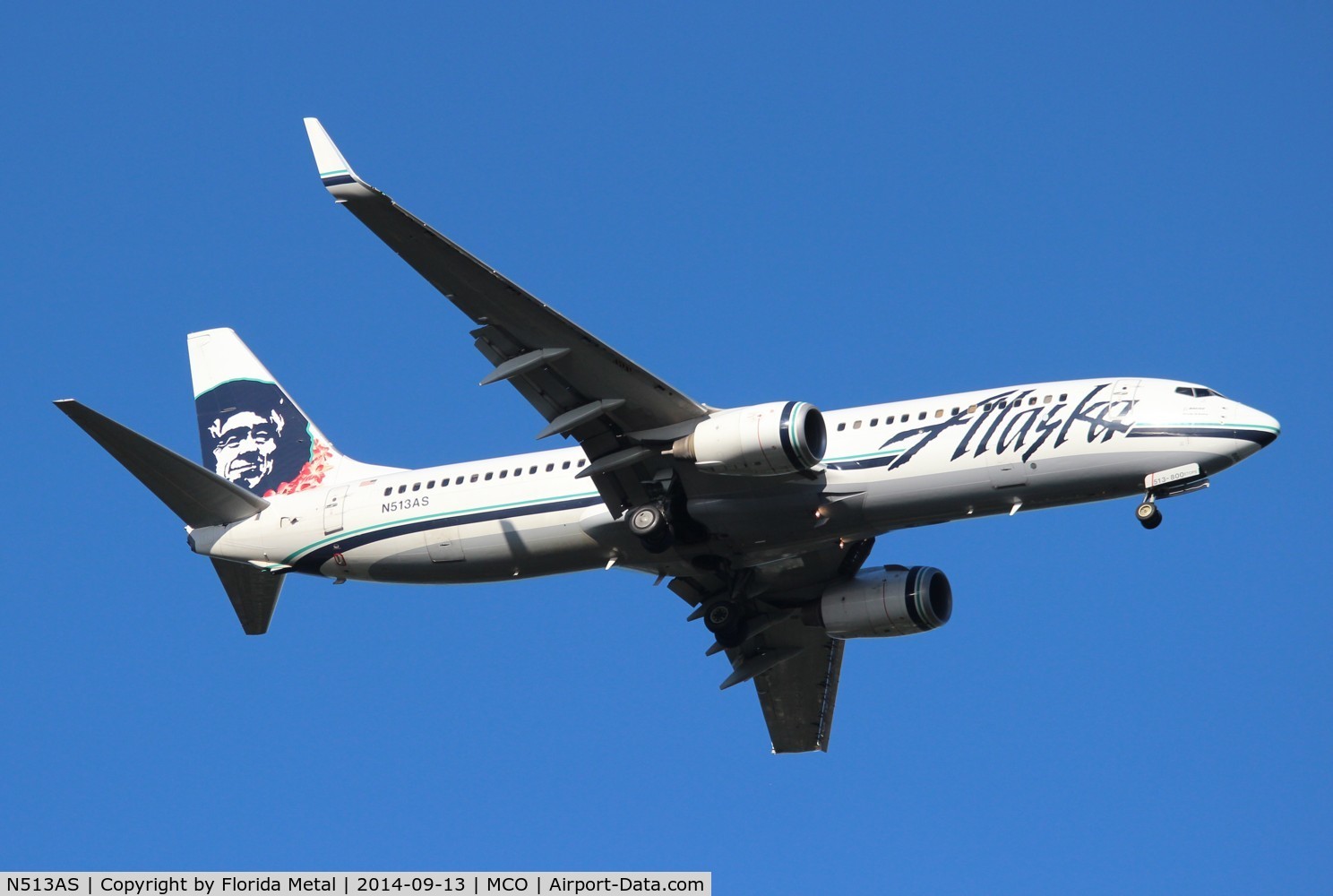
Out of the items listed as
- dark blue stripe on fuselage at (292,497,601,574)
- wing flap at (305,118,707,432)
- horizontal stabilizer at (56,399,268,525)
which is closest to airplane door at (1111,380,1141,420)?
wing flap at (305,118,707,432)

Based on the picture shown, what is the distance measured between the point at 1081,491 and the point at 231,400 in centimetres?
2306

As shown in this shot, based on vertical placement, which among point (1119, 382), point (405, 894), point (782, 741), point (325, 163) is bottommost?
point (405, 894)

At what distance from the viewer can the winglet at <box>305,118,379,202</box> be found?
34562 millimetres

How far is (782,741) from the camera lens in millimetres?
48344

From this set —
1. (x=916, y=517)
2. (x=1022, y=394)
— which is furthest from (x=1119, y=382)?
(x=916, y=517)

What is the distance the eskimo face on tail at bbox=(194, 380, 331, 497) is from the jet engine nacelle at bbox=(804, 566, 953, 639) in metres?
13.6

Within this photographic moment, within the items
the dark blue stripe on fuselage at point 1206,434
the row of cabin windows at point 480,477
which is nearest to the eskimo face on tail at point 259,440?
→ the row of cabin windows at point 480,477

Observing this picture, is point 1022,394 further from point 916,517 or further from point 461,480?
point 461,480

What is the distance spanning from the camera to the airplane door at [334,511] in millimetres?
43094

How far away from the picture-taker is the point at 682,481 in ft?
130

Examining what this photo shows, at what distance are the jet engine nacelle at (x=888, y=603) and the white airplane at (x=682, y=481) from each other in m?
0.05

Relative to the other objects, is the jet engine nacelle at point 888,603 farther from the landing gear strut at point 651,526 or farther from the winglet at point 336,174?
the winglet at point 336,174

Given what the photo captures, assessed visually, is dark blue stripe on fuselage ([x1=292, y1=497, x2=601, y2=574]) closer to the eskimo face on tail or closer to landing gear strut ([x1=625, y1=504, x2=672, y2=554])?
landing gear strut ([x1=625, y1=504, x2=672, y2=554])

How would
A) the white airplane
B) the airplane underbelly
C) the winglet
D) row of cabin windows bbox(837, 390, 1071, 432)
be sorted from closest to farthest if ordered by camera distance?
the winglet < the white airplane < row of cabin windows bbox(837, 390, 1071, 432) < the airplane underbelly
